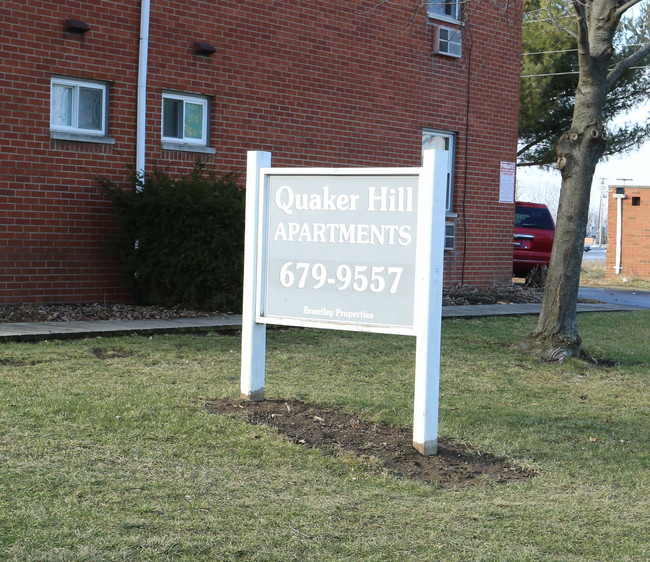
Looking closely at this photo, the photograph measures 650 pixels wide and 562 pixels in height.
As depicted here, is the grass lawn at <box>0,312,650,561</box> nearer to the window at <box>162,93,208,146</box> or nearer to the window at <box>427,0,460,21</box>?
the window at <box>162,93,208,146</box>

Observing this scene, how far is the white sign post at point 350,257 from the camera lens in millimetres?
5430

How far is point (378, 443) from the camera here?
18.1ft

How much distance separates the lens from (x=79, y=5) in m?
11.9

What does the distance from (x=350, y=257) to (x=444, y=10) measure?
12114 millimetres

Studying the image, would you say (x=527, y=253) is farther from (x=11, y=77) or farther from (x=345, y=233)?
(x=345, y=233)

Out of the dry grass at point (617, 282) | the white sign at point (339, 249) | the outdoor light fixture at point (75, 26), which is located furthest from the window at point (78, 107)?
the dry grass at point (617, 282)

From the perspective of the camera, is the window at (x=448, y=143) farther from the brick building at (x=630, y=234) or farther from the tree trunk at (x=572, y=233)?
the brick building at (x=630, y=234)

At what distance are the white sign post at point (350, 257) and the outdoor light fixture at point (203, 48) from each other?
7.14m

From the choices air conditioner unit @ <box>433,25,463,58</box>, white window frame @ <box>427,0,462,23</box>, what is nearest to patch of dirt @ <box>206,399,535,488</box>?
air conditioner unit @ <box>433,25,463,58</box>

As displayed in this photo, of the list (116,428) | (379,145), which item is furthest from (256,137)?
(116,428)

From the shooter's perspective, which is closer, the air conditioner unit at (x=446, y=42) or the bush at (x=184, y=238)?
the bush at (x=184, y=238)

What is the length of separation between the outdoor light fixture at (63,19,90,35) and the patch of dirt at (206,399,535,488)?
7.17 metres

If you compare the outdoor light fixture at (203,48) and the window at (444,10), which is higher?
the window at (444,10)

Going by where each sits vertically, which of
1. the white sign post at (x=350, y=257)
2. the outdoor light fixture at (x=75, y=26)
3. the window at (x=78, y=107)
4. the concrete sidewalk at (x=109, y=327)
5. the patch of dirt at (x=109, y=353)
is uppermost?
the outdoor light fixture at (x=75, y=26)
